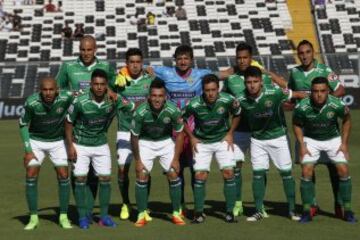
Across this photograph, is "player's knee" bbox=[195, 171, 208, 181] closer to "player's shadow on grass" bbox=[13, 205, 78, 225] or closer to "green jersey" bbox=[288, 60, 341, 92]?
"player's shadow on grass" bbox=[13, 205, 78, 225]

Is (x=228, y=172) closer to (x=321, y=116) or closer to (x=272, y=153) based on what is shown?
(x=272, y=153)

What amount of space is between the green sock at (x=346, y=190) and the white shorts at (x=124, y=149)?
9.31 feet

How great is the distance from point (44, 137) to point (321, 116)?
3529mm

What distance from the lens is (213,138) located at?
11.1 metres

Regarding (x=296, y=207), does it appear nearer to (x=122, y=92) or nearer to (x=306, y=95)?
(x=306, y=95)

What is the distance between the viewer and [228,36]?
38.7 metres

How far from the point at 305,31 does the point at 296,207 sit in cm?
2797

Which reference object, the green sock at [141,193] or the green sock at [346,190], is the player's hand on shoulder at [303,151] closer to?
the green sock at [346,190]

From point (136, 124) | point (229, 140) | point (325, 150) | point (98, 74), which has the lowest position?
point (325, 150)

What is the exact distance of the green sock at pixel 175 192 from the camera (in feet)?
36.1

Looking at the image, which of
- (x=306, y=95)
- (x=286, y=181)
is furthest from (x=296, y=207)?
(x=306, y=95)

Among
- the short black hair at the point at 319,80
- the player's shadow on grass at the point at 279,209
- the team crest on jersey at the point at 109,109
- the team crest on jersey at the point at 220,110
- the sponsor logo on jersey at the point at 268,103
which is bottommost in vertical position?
the player's shadow on grass at the point at 279,209

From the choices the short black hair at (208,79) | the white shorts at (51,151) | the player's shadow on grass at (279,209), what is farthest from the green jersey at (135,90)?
the player's shadow on grass at (279,209)

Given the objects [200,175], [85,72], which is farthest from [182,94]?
[85,72]
